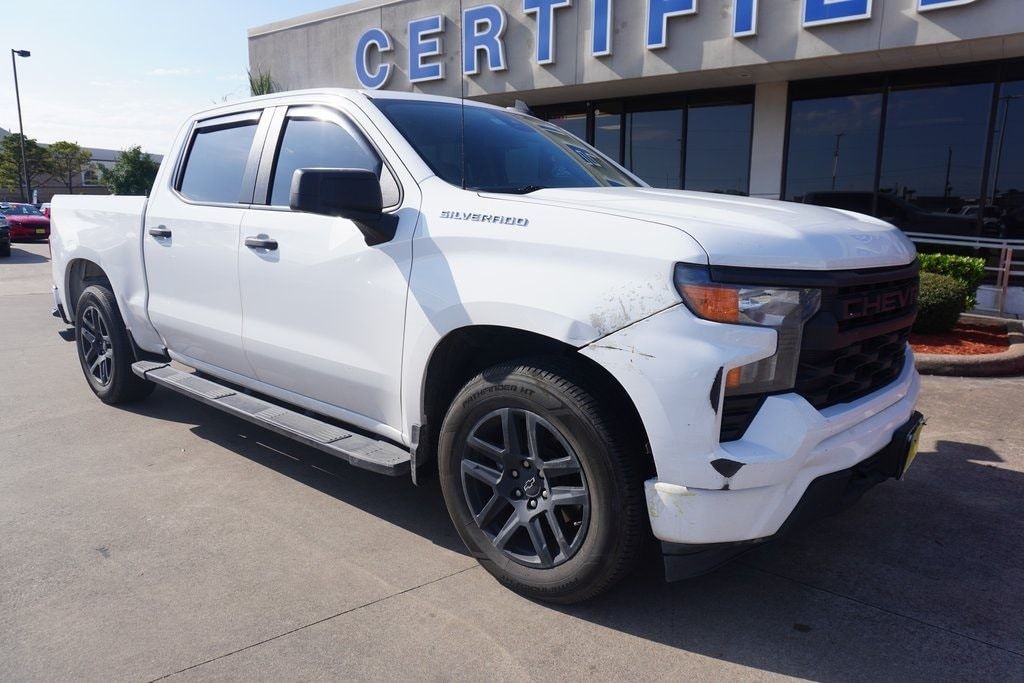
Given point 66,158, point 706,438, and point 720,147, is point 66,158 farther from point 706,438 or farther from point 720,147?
point 706,438

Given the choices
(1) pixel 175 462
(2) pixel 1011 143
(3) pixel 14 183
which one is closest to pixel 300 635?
(1) pixel 175 462

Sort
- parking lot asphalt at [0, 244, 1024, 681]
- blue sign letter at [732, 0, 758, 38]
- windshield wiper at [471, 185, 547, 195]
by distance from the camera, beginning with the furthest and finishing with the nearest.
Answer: blue sign letter at [732, 0, 758, 38], windshield wiper at [471, 185, 547, 195], parking lot asphalt at [0, 244, 1024, 681]

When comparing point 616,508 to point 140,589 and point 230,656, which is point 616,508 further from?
point 140,589

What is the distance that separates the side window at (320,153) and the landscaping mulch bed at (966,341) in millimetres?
5456

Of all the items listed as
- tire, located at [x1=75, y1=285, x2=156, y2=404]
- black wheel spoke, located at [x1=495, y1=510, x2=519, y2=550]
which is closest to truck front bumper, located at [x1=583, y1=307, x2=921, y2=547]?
black wheel spoke, located at [x1=495, y1=510, x2=519, y2=550]

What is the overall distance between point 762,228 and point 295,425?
7.49 ft

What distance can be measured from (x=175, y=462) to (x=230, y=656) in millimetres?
2105

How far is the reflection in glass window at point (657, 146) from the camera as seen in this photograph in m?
13.9

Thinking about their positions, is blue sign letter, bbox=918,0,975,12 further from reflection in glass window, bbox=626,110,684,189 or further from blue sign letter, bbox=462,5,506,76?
blue sign letter, bbox=462,5,506,76

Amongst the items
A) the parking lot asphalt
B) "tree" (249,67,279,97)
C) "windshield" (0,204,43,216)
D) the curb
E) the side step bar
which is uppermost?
"tree" (249,67,279,97)

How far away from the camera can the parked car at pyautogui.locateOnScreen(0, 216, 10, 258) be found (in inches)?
794

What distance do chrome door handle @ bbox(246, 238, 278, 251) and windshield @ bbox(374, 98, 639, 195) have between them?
82 centimetres

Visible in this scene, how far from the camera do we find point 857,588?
3016 millimetres

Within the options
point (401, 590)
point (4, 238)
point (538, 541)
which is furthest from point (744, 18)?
point (4, 238)
